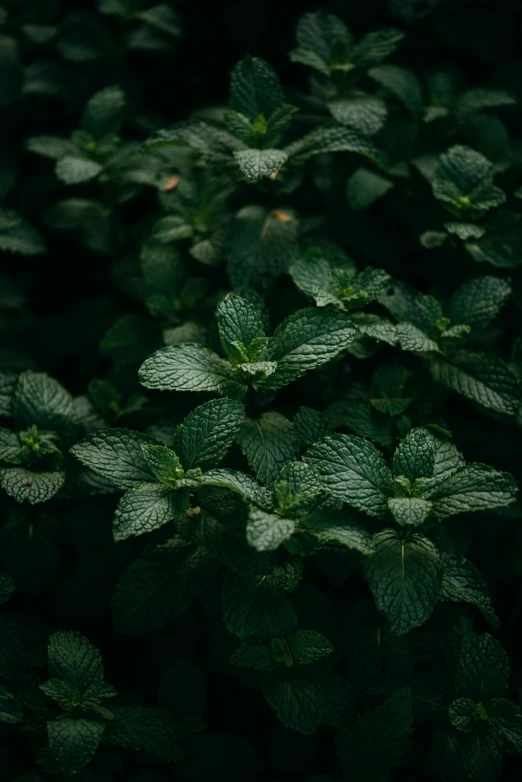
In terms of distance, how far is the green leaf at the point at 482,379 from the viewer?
2000mm

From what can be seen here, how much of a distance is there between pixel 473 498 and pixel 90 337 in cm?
156

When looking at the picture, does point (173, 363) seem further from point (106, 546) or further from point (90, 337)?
point (90, 337)

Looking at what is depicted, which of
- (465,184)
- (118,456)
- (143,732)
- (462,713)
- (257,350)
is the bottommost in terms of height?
(143,732)

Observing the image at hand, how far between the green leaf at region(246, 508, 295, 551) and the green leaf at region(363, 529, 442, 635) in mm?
247

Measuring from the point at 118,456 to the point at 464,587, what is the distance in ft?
3.22

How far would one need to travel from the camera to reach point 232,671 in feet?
6.24

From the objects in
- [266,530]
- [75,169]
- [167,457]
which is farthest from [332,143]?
[266,530]

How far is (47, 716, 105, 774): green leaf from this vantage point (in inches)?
62.1

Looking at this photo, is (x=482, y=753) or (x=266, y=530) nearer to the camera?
(x=266, y=530)

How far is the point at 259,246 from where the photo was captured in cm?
223

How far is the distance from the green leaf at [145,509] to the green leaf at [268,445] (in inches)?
8.2

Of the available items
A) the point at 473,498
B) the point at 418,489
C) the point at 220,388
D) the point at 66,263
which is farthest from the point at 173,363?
the point at 66,263

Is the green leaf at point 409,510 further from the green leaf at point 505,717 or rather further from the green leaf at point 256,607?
the green leaf at point 505,717

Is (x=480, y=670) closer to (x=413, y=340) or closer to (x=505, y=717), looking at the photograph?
(x=505, y=717)
